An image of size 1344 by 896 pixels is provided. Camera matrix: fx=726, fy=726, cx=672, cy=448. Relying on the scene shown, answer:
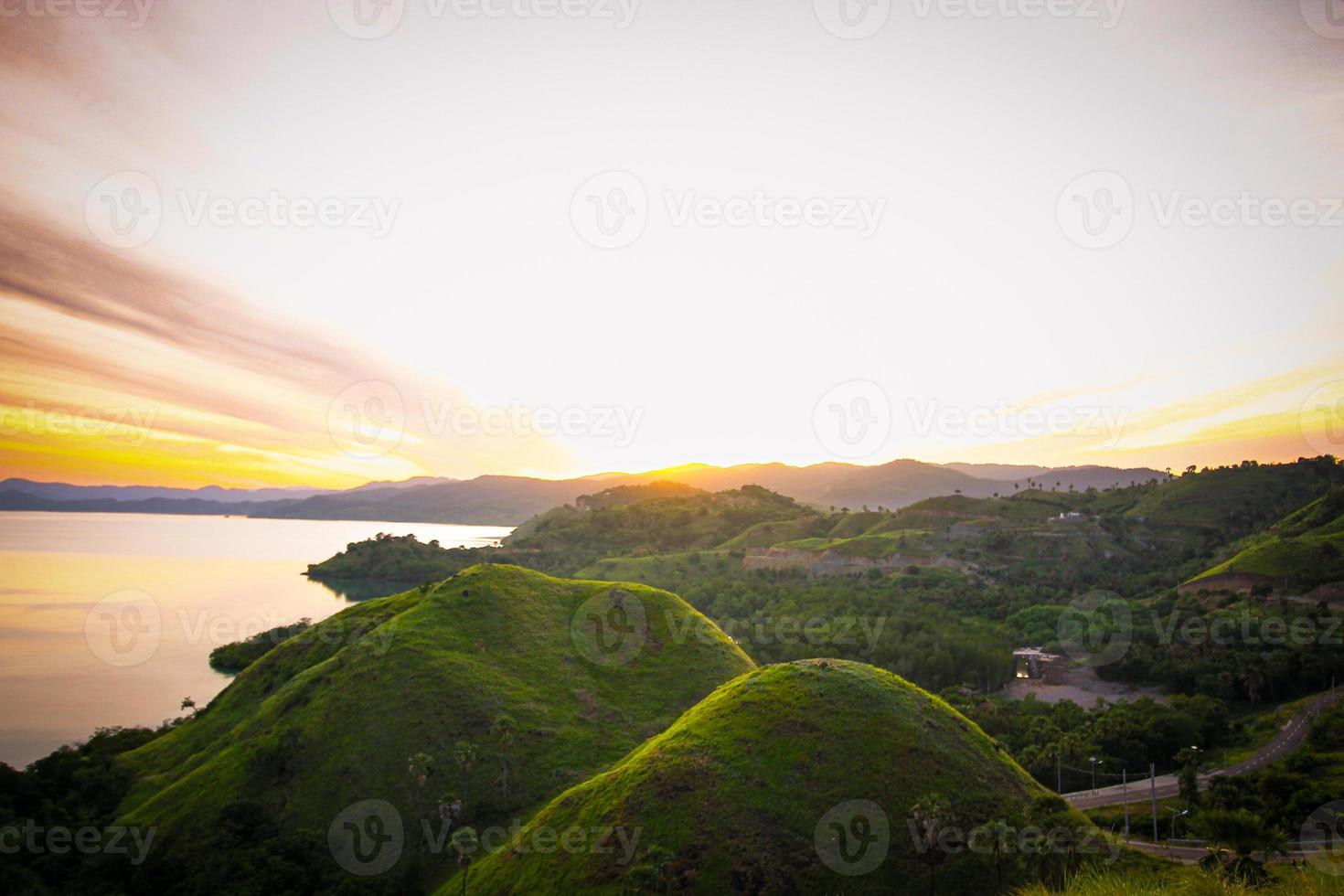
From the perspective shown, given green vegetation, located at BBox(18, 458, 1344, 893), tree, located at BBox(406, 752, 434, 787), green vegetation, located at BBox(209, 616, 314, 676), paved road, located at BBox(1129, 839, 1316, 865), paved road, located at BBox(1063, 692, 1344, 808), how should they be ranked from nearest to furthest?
green vegetation, located at BBox(18, 458, 1344, 893) → paved road, located at BBox(1129, 839, 1316, 865) → tree, located at BBox(406, 752, 434, 787) → paved road, located at BBox(1063, 692, 1344, 808) → green vegetation, located at BBox(209, 616, 314, 676)

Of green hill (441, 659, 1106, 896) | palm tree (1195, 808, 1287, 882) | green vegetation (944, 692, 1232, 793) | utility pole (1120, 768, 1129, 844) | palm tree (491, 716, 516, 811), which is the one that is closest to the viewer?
palm tree (1195, 808, 1287, 882)

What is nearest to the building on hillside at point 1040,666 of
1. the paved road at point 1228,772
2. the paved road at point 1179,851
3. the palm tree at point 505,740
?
the paved road at point 1228,772

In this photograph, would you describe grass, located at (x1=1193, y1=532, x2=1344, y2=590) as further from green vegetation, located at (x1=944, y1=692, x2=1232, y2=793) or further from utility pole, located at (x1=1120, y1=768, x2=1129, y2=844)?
utility pole, located at (x1=1120, y1=768, x2=1129, y2=844)

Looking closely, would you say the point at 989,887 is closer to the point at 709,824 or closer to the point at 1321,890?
the point at 709,824

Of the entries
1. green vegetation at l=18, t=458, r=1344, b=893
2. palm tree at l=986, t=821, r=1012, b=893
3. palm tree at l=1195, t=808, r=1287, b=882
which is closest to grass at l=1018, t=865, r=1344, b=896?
green vegetation at l=18, t=458, r=1344, b=893

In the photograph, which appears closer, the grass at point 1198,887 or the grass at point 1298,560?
the grass at point 1198,887

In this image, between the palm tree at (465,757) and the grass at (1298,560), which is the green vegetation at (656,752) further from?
the grass at (1298,560)
